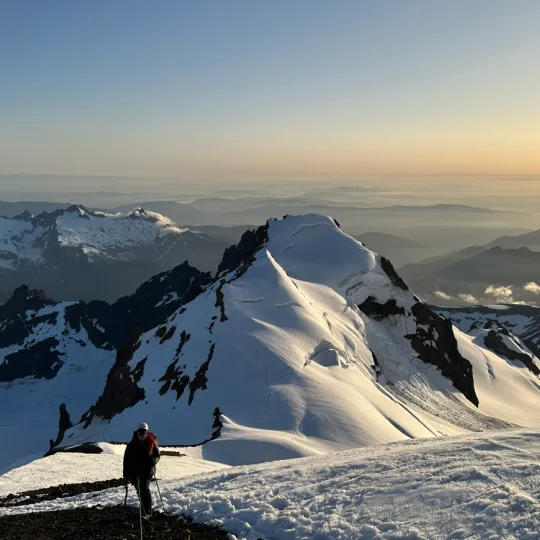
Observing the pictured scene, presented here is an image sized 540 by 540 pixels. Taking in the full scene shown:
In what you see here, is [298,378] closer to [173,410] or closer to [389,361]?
[173,410]

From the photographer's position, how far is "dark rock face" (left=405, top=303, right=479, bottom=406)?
116625mm

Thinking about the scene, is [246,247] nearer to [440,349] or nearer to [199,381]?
[440,349]

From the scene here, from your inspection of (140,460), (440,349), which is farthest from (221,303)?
(140,460)

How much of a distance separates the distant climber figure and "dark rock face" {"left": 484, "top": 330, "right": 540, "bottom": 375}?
180226mm

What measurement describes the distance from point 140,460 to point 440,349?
11472 cm

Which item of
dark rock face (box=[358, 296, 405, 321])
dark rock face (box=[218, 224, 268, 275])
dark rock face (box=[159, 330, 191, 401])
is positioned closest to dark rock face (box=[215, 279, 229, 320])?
dark rock face (box=[159, 330, 191, 401])

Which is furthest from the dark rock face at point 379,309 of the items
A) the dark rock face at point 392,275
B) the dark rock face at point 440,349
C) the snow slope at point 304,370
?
the dark rock face at point 392,275

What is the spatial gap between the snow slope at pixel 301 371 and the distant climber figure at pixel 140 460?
31.4 meters

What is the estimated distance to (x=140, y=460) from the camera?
56.3ft

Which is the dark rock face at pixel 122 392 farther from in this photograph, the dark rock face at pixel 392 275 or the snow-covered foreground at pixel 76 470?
the dark rock face at pixel 392 275

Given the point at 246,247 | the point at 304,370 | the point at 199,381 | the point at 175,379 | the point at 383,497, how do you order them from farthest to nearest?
the point at 246,247 → the point at 175,379 → the point at 304,370 → the point at 199,381 → the point at 383,497

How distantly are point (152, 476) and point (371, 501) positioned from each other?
23.9 feet

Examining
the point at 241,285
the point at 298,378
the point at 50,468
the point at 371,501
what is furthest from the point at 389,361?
the point at 371,501

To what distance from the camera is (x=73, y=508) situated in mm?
19641
